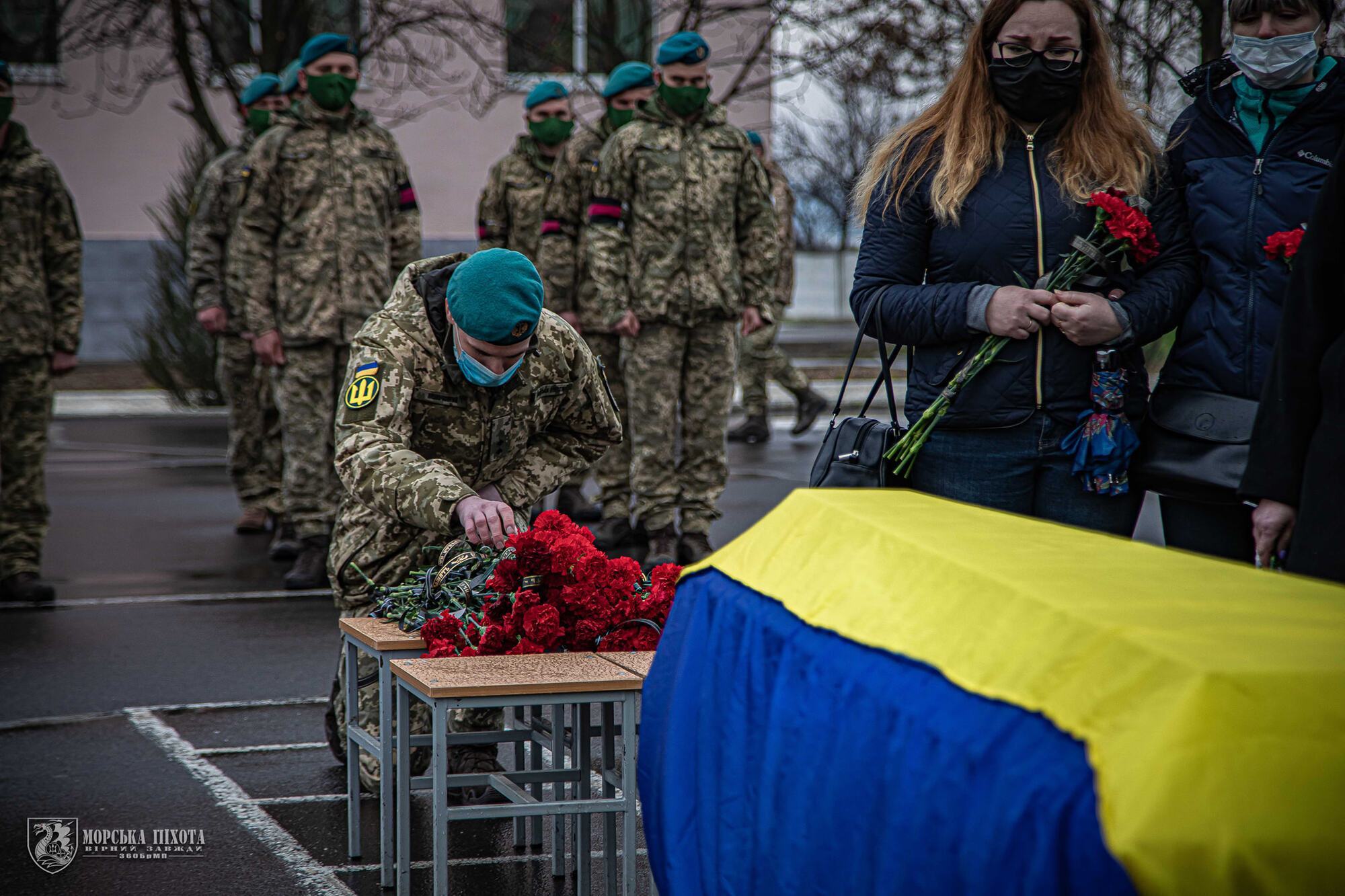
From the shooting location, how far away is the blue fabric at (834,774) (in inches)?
64.6

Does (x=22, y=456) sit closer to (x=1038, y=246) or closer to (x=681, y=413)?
(x=681, y=413)

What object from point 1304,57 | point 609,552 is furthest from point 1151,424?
point 609,552

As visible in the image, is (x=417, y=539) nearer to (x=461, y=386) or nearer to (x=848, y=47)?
(x=461, y=386)

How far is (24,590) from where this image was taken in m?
7.60

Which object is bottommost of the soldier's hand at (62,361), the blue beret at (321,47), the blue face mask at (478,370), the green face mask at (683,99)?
the soldier's hand at (62,361)

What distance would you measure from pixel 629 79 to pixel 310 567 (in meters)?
3.65

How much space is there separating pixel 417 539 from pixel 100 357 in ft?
75.0

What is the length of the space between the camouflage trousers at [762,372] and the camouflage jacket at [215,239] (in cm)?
571

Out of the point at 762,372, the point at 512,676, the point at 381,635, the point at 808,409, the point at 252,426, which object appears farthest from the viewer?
the point at 808,409

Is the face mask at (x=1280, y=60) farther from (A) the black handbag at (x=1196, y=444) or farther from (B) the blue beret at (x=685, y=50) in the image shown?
(B) the blue beret at (x=685, y=50)

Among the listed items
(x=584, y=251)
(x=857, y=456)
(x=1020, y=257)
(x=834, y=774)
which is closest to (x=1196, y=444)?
(x=1020, y=257)

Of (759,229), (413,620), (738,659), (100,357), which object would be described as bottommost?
(100,357)

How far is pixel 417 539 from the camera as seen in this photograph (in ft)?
15.2

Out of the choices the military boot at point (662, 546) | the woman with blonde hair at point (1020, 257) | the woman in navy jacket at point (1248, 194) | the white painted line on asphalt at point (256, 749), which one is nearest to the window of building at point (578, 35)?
the military boot at point (662, 546)
